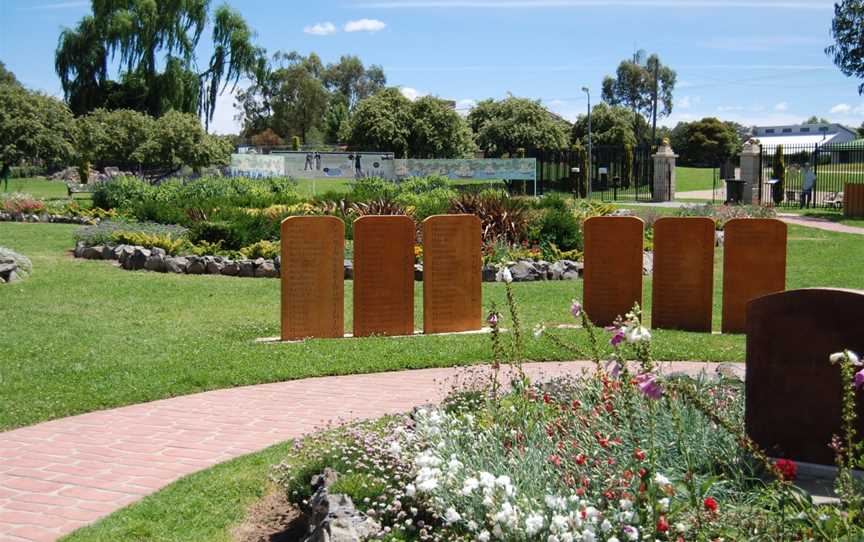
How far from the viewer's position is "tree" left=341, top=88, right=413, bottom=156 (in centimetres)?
4809

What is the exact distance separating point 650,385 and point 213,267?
42.3 ft

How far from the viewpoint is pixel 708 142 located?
242 feet

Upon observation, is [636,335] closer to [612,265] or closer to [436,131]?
[612,265]

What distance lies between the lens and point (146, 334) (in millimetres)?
10219

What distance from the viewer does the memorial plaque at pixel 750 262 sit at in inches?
413

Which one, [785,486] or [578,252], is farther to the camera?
[578,252]

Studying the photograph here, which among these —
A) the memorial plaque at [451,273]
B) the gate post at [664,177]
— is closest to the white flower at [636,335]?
the memorial plaque at [451,273]

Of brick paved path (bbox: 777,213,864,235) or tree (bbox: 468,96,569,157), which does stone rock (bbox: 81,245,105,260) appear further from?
tree (bbox: 468,96,569,157)

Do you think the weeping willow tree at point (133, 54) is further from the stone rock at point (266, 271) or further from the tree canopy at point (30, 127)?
the stone rock at point (266, 271)

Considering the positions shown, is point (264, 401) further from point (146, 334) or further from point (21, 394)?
point (146, 334)

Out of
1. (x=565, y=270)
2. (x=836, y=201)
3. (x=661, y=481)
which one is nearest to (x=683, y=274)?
(x=565, y=270)

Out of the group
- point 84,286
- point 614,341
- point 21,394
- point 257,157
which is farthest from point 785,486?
point 257,157

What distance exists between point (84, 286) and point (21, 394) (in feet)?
20.6

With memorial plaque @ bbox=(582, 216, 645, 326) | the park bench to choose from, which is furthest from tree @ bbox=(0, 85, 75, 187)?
memorial plaque @ bbox=(582, 216, 645, 326)
